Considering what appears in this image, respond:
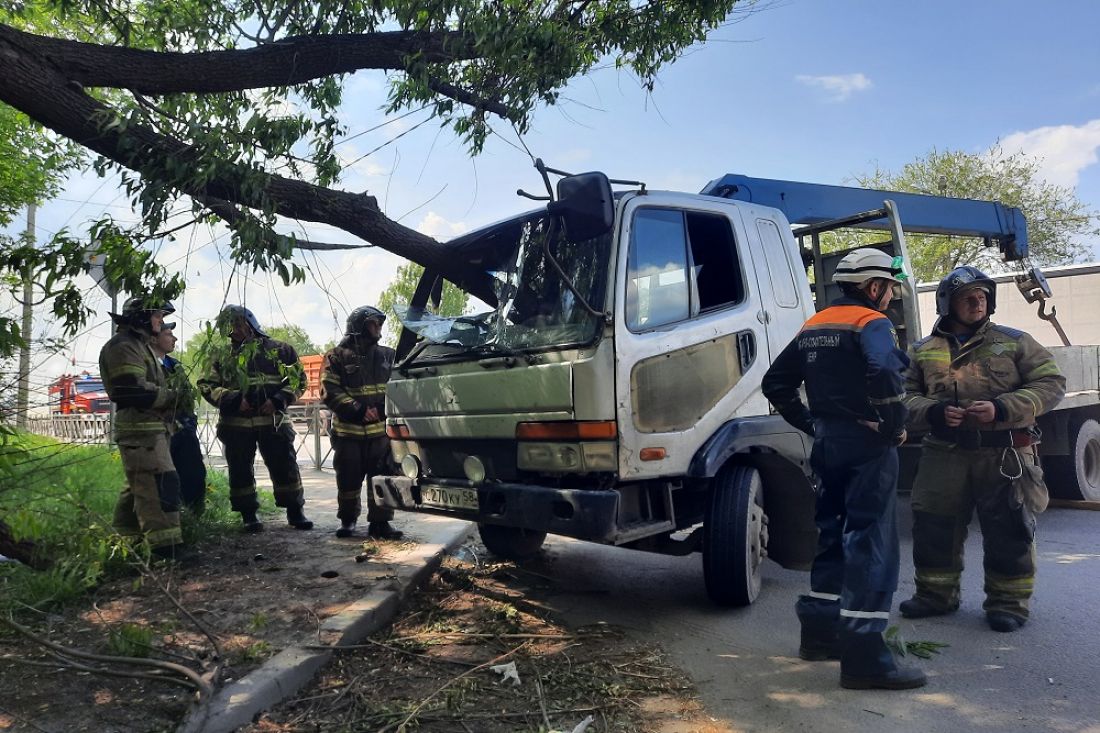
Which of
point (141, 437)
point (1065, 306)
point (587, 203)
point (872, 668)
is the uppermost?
point (1065, 306)

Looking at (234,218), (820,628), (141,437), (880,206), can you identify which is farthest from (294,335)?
(880,206)

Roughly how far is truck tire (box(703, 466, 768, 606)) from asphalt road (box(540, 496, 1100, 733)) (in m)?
0.16

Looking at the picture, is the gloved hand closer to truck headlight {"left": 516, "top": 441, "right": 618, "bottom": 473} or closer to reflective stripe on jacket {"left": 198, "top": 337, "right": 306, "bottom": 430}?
reflective stripe on jacket {"left": 198, "top": 337, "right": 306, "bottom": 430}

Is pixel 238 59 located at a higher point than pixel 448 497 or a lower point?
higher

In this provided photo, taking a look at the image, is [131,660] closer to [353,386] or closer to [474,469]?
[474,469]

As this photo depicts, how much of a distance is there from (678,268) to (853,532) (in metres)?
1.65

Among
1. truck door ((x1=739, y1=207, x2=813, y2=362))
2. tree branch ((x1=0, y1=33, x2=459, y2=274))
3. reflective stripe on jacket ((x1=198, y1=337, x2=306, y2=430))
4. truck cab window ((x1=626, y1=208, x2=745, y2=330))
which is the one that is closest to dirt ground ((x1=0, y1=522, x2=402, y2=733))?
reflective stripe on jacket ((x1=198, y1=337, x2=306, y2=430))

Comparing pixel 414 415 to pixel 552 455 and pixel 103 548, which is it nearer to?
pixel 552 455

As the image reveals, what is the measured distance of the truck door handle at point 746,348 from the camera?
4.20m

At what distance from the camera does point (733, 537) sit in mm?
3943

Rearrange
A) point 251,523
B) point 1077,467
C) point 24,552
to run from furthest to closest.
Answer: point 1077,467
point 251,523
point 24,552

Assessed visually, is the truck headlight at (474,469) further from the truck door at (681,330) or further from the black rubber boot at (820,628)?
the black rubber boot at (820,628)

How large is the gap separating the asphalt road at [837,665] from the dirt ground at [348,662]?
9.1 inches

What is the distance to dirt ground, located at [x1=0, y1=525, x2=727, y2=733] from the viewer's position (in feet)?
9.27
